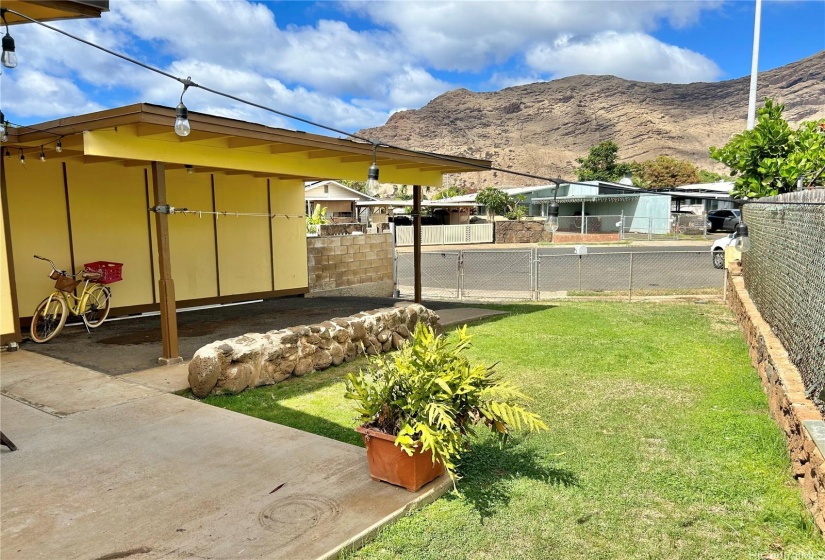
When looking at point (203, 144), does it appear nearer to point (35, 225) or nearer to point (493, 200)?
point (35, 225)

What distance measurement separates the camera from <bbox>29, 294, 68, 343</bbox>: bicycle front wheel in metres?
7.54

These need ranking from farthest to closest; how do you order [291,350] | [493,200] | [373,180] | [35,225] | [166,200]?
[493,200]
[166,200]
[35,225]
[373,180]
[291,350]

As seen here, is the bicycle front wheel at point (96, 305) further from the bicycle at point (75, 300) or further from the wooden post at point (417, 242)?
the wooden post at point (417, 242)

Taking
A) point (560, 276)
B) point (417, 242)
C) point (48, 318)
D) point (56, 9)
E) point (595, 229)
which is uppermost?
point (56, 9)

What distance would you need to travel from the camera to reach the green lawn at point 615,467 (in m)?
3.03

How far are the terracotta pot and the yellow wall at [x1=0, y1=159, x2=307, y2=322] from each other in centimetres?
615

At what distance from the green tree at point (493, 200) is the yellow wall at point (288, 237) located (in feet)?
85.2

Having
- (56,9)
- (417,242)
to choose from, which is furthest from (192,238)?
(56,9)

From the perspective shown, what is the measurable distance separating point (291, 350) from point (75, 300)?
4020mm

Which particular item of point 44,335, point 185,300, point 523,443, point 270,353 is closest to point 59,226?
point 44,335

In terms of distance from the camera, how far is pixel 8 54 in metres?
5.17

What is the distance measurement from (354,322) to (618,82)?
126362mm

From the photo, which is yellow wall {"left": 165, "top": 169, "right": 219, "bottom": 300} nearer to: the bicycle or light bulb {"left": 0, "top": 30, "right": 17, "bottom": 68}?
the bicycle

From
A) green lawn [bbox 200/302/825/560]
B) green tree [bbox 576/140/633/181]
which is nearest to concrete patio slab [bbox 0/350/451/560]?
green lawn [bbox 200/302/825/560]
